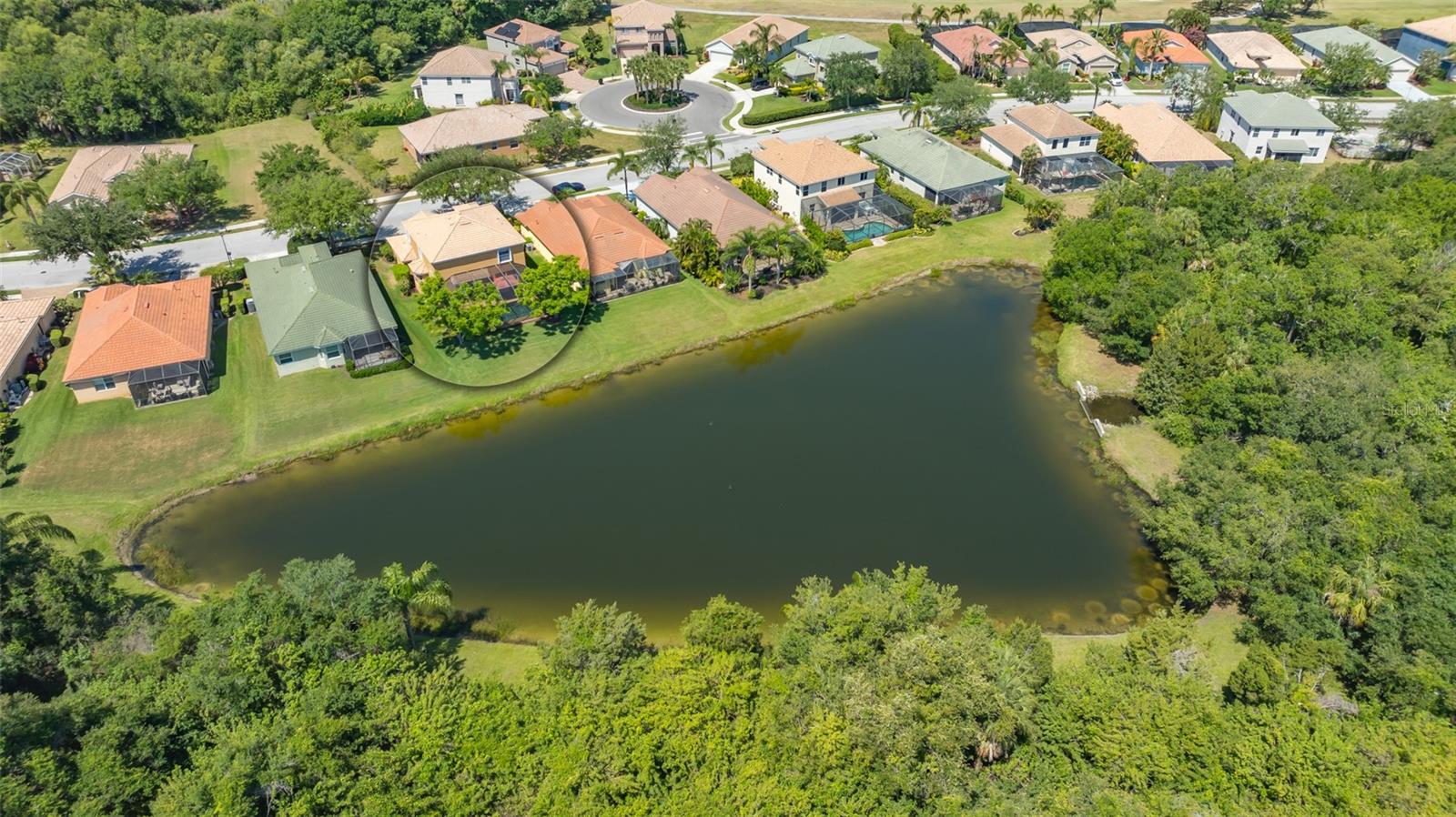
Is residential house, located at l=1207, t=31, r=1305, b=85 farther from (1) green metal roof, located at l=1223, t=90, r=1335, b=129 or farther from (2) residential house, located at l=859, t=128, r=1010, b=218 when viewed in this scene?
(2) residential house, located at l=859, t=128, r=1010, b=218

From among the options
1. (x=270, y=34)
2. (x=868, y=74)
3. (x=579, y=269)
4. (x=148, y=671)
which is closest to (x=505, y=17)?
(x=270, y=34)

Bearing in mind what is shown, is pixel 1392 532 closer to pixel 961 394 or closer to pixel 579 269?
pixel 961 394

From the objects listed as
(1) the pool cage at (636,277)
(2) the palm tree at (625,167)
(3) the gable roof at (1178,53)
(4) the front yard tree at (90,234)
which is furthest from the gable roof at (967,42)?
(4) the front yard tree at (90,234)

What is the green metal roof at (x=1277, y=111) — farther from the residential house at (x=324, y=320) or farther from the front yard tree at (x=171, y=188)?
the front yard tree at (x=171, y=188)

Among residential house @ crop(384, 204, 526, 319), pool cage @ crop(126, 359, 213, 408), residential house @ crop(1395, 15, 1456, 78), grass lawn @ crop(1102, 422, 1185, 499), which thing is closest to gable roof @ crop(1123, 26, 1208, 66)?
residential house @ crop(1395, 15, 1456, 78)

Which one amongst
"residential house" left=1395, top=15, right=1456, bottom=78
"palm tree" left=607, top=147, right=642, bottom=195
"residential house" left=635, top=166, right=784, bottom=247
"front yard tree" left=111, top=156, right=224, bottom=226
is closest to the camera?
"residential house" left=635, top=166, right=784, bottom=247

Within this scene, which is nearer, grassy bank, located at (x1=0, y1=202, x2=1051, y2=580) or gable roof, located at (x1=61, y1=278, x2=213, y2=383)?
grassy bank, located at (x1=0, y1=202, x2=1051, y2=580)
